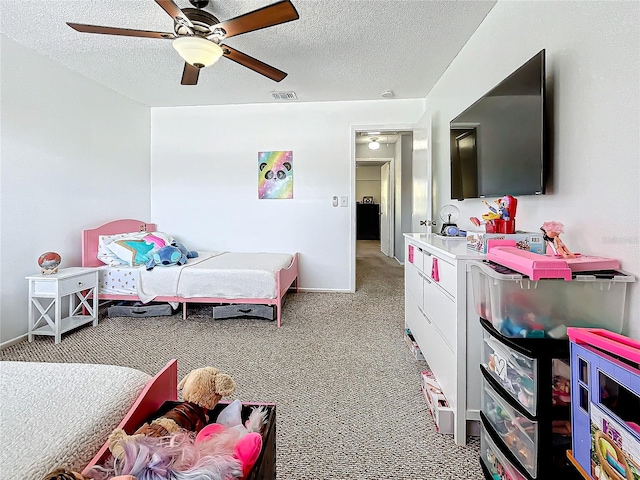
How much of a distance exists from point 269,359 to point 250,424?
1.57m

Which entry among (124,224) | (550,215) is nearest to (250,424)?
(550,215)

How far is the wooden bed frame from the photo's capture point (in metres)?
0.65

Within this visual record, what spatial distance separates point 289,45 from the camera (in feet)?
8.69

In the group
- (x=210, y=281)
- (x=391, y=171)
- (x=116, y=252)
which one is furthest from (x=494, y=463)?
(x=391, y=171)

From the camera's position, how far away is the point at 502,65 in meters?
1.97

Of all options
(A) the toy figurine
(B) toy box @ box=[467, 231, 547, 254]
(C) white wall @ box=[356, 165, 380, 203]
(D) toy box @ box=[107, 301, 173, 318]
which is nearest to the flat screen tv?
(B) toy box @ box=[467, 231, 547, 254]

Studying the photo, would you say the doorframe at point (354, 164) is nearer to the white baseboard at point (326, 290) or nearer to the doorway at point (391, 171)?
the white baseboard at point (326, 290)

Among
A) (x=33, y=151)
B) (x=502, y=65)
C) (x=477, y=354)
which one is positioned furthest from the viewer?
(x=33, y=151)

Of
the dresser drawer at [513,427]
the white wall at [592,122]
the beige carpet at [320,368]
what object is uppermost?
the white wall at [592,122]

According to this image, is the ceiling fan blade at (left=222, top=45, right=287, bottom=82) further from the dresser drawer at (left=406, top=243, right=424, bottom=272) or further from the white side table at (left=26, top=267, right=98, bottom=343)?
the white side table at (left=26, top=267, right=98, bottom=343)

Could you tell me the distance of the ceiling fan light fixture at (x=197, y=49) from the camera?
1954 millimetres

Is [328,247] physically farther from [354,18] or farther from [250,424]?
[250,424]

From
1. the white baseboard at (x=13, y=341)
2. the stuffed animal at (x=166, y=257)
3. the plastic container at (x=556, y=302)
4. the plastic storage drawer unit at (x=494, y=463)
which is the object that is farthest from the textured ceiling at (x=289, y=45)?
the plastic storage drawer unit at (x=494, y=463)

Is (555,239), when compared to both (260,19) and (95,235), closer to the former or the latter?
(260,19)
